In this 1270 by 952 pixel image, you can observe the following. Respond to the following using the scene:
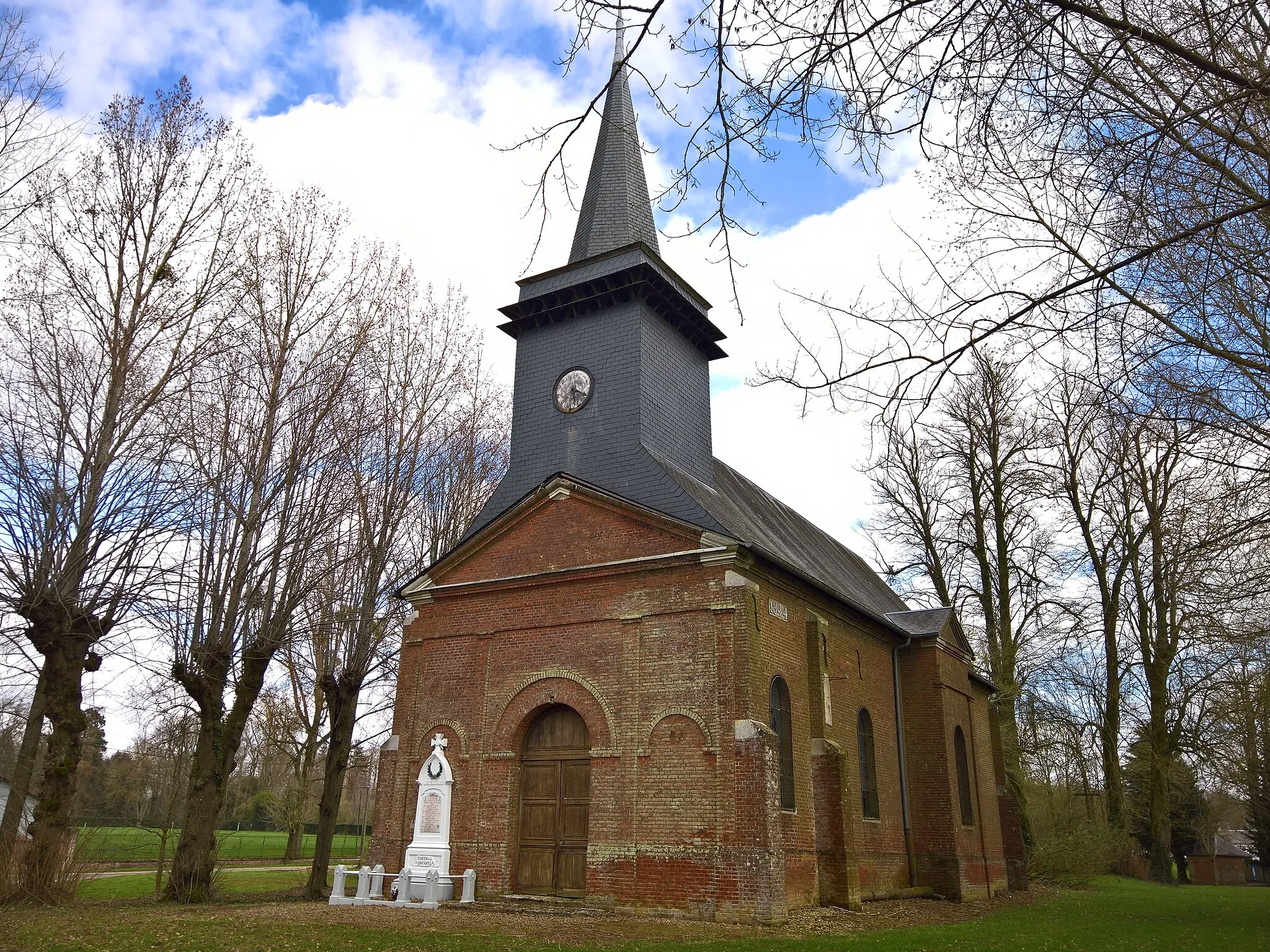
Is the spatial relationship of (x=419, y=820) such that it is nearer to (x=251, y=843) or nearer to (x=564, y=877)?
(x=564, y=877)

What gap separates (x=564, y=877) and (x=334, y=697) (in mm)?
6779

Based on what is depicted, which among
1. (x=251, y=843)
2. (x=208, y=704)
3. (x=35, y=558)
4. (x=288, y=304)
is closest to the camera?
(x=35, y=558)

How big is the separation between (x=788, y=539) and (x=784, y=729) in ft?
23.1

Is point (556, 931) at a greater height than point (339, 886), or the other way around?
point (339, 886)

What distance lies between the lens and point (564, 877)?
49.3ft

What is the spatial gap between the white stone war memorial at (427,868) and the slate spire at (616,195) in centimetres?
1074

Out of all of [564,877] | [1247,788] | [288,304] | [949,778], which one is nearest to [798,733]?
[564,877]

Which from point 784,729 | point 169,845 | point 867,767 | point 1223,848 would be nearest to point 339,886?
point 784,729

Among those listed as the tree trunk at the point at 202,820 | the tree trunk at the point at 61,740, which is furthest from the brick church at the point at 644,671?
the tree trunk at the point at 61,740

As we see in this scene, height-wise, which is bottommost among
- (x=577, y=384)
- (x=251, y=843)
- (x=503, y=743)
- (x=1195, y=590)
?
(x=251, y=843)

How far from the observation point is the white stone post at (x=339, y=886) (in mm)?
14984

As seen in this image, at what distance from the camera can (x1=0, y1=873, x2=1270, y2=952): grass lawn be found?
9922 millimetres

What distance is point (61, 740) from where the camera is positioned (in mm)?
13648

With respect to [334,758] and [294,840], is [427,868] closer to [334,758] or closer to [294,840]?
[334,758]
